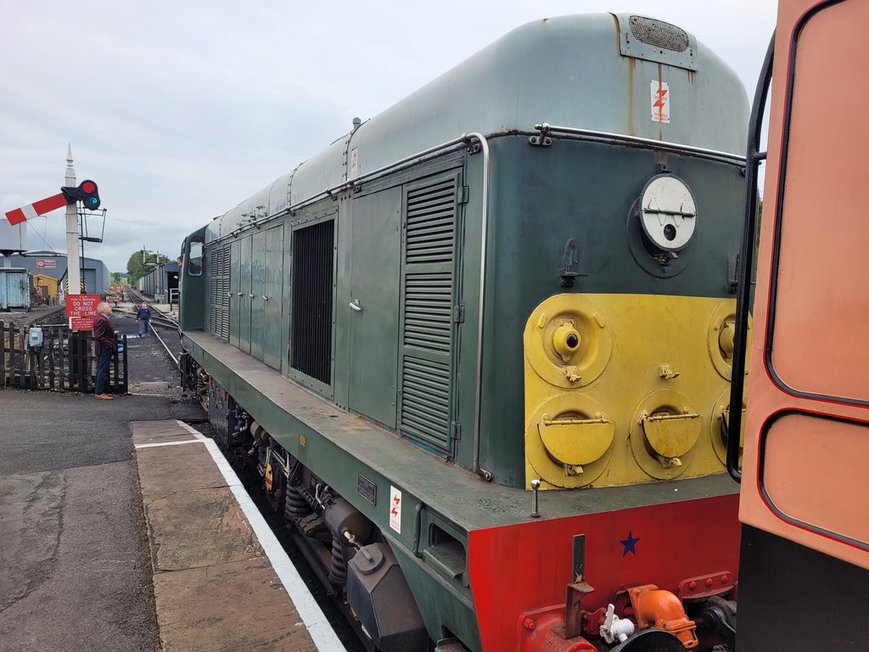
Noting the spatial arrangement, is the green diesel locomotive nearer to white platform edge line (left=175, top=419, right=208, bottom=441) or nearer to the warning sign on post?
white platform edge line (left=175, top=419, right=208, bottom=441)

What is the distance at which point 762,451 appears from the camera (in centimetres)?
143

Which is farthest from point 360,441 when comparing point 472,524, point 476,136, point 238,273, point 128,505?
point 238,273

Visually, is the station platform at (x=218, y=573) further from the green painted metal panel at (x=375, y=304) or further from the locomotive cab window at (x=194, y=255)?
the locomotive cab window at (x=194, y=255)

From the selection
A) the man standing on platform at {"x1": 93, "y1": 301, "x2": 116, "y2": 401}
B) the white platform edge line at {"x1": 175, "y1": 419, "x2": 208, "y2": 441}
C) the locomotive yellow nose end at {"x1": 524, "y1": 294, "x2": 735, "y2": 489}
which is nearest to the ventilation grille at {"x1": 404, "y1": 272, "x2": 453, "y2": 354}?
the locomotive yellow nose end at {"x1": 524, "y1": 294, "x2": 735, "y2": 489}

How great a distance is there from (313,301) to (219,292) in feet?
15.7

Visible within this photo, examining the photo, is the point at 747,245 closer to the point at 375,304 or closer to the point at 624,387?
the point at 624,387

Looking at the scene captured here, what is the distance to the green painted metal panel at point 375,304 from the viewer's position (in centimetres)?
348

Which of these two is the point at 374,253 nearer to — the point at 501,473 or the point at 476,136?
the point at 476,136

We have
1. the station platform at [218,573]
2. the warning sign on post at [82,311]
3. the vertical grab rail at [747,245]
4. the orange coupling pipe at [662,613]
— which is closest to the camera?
the vertical grab rail at [747,245]

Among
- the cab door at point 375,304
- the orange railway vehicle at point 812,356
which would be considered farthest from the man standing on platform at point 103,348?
the orange railway vehicle at point 812,356

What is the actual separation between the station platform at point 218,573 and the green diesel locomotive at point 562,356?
2.49ft

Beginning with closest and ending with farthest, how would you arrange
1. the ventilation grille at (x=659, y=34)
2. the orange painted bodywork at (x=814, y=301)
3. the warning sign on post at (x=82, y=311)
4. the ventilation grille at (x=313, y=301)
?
the orange painted bodywork at (x=814, y=301), the ventilation grille at (x=659, y=34), the ventilation grille at (x=313, y=301), the warning sign on post at (x=82, y=311)

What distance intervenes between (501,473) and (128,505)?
3972 millimetres

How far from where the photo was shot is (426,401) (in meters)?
3.14
